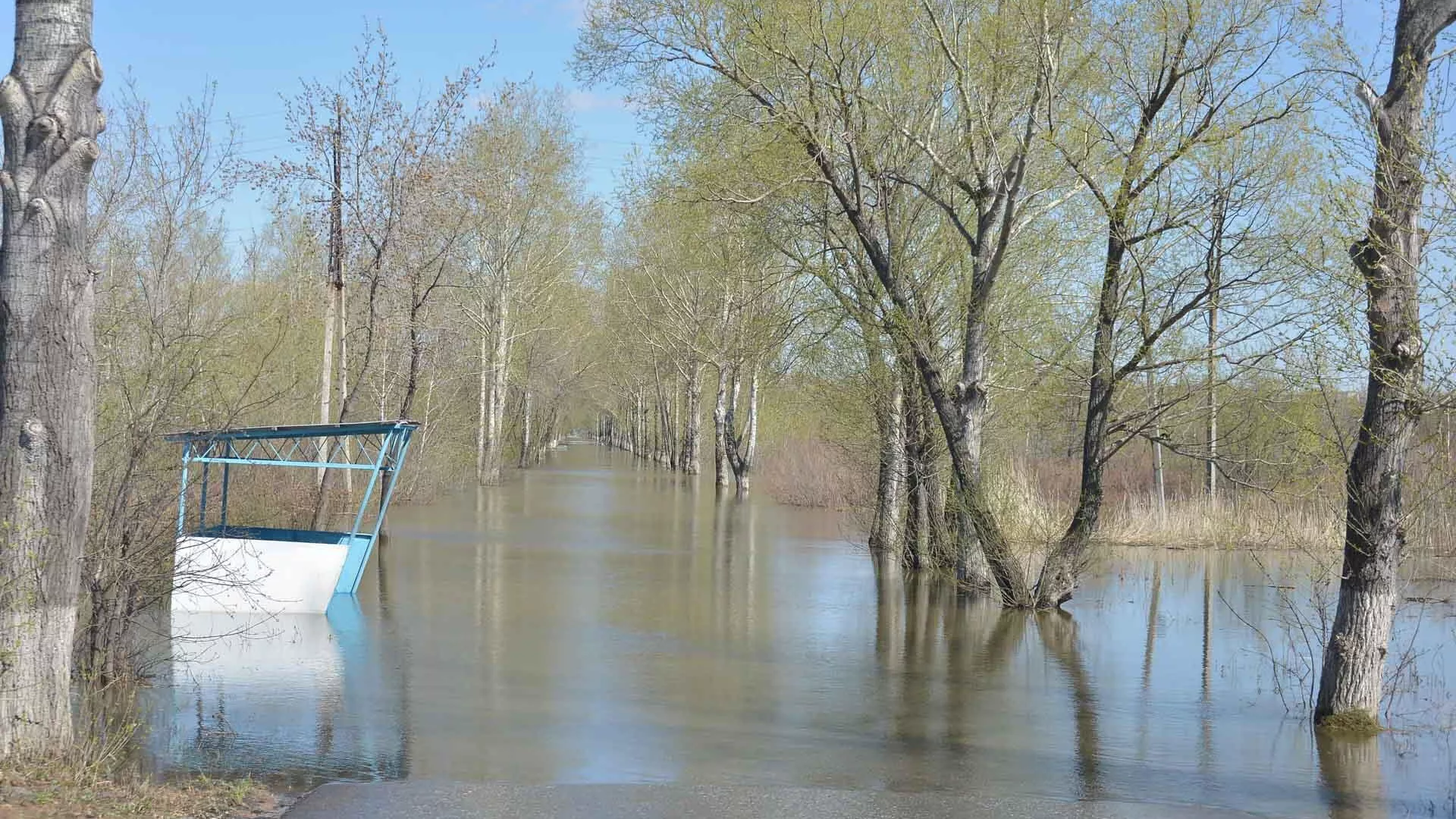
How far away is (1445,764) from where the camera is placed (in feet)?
30.7

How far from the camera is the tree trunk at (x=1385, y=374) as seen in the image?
30.2ft

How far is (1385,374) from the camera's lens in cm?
925

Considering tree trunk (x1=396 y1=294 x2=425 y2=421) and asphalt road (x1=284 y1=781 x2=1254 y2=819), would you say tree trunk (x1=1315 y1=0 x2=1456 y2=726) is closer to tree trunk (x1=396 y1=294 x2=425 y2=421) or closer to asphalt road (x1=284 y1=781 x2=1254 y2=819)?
asphalt road (x1=284 y1=781 x2=1254 y2=819)

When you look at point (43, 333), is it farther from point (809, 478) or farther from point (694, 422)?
point (694, 422)

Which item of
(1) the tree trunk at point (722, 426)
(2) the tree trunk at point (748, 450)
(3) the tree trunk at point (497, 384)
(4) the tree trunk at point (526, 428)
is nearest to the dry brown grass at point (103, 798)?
(2) the tree trunk at point (748, 450)

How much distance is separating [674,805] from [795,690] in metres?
4.20

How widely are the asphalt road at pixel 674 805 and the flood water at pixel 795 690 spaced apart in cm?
39

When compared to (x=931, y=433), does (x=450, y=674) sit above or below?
below

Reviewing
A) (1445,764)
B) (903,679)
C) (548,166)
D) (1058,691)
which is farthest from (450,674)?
(548,166)

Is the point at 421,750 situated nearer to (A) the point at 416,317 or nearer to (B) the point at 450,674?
(B) the point at 450,674

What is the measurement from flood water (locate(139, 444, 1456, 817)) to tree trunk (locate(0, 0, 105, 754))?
1.73 metres

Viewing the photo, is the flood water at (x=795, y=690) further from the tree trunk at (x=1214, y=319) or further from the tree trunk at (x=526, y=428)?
the tree trunk at (x=526, y=428)

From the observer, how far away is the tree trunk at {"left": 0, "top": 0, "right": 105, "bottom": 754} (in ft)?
22.2

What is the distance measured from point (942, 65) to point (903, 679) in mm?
8208
